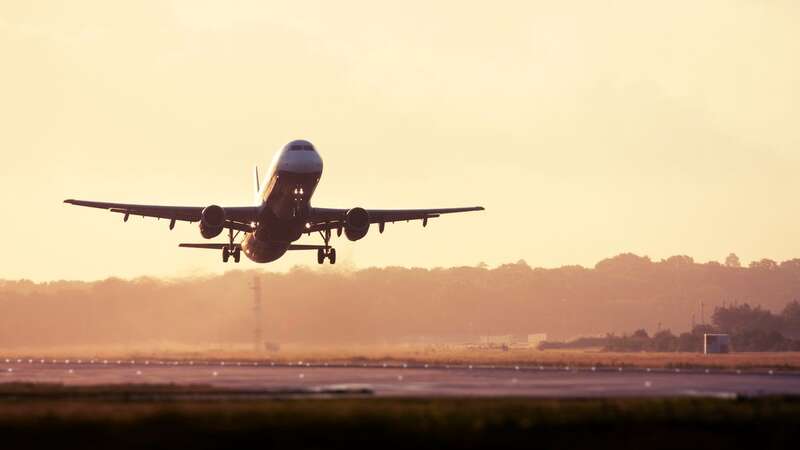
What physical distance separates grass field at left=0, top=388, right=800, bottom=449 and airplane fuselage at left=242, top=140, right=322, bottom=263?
3595 centimetres

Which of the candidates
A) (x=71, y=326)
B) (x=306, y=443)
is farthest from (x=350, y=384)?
(x=71, y=326)

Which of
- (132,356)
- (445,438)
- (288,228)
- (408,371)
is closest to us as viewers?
(445,438)

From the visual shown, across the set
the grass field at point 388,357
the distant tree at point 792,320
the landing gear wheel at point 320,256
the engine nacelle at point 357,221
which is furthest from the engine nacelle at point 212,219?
the distant tree at point 792,320

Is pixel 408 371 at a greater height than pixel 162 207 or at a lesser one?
A: lesser

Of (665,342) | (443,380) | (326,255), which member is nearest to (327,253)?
(326,255)

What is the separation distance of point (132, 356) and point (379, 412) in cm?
6789

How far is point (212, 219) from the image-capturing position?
280ft

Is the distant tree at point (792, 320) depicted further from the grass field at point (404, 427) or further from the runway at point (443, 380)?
the grass field at point (404, 427)

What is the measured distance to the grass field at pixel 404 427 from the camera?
3969 cm

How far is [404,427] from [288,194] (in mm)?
42864

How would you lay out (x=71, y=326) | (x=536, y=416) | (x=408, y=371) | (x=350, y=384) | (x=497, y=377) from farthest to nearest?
(x=71, y=326), (x=408, y=371), (x=497, y=377), (x=350, y=384), (x=536, y=416)

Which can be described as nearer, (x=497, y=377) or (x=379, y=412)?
(x=379, y=412)

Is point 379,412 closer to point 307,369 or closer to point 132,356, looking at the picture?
point 307,369

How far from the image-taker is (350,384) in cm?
6197
